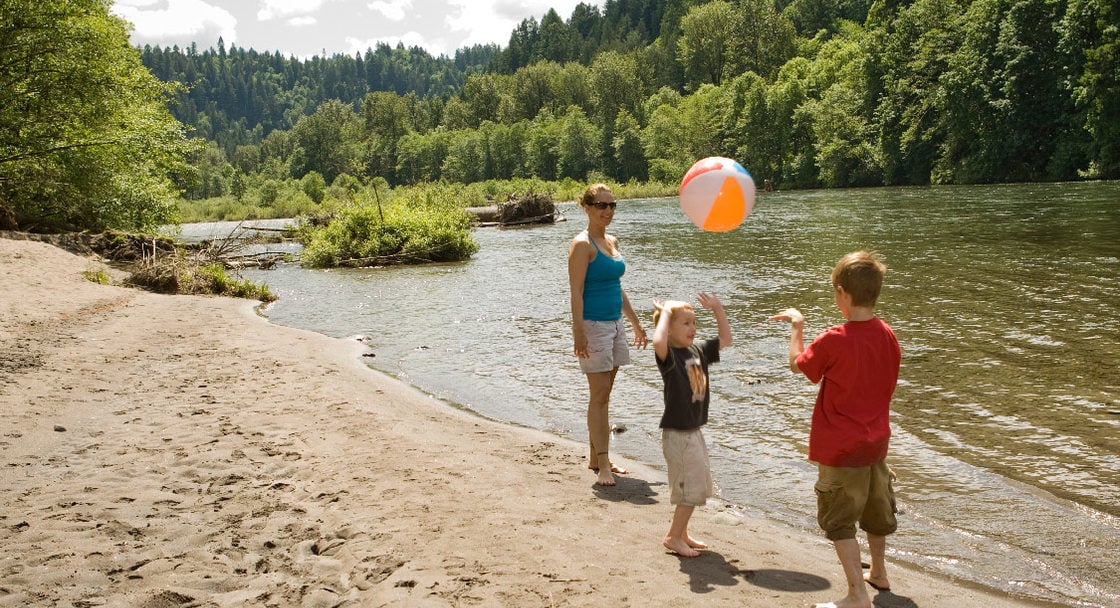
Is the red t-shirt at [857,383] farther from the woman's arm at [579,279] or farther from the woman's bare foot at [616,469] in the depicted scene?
the woman's bare foot at [616,469]

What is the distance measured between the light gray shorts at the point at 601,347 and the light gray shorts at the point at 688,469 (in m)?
1.45

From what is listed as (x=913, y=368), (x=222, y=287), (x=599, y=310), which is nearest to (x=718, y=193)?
(x=599, y=310)

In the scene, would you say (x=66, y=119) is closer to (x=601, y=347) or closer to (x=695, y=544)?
(x=601, y=347)

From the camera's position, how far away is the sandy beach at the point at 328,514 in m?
4.44

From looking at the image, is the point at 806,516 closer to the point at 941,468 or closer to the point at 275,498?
the point at 941,468

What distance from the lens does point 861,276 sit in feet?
13.6

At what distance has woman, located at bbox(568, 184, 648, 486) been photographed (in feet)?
20.5

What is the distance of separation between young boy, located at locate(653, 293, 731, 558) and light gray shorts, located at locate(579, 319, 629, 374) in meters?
1.41

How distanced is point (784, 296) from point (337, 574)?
13.5 m

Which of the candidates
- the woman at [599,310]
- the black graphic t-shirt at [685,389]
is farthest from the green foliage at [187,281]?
the black graphic t-shirt at [685,389]

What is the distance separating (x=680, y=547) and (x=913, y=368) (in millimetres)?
6416

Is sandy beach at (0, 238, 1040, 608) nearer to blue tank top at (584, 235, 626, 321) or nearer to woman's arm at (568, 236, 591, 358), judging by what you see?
woman's arm at (568, 236, 591, 358)

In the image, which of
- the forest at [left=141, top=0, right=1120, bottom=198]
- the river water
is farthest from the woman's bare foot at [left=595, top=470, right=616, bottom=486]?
the forest at [left=141, top=0, right=1120, bottom=198]

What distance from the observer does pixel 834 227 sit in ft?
106
